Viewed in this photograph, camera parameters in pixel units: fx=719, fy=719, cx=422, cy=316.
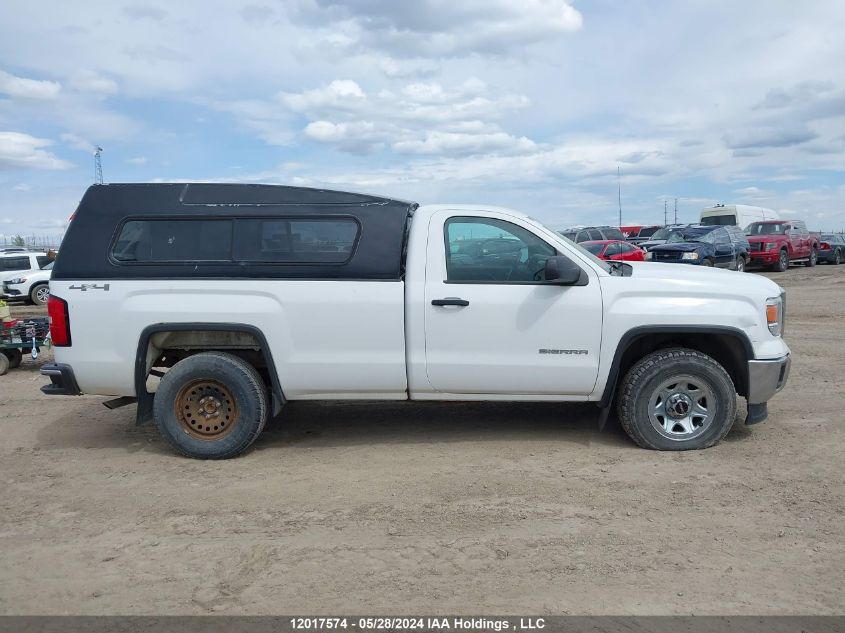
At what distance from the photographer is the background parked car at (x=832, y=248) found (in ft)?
102

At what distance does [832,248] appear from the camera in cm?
3156

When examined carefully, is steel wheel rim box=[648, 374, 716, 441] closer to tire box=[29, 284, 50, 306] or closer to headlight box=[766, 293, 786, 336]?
headlight box=[766, 293, 786, 336]

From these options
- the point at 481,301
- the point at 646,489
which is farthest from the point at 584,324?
the point at 646,489

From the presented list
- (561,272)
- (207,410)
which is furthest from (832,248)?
(207,410)

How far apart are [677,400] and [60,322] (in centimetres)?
475

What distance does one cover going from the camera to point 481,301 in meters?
5.39

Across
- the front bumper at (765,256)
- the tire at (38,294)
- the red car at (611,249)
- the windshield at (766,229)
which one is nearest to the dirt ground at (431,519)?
the red car at (611,249)

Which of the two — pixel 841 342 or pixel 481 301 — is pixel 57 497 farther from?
pixel 841 342

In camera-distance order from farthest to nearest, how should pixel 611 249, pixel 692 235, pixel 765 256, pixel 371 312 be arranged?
pixel 765 256, pixel 692 235, pixel 611 249, pixel 371 312

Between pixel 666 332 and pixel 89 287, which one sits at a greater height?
pixel 89 287

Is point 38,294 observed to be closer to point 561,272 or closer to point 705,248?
point 705,248

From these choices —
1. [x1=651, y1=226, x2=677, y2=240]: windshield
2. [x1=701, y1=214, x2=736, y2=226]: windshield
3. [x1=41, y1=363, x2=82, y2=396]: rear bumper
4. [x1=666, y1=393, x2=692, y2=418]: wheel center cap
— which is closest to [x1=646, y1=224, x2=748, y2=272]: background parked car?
[x1=651, y1=226, x2=677, y2=240]: windshield

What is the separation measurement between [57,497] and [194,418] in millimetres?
1109

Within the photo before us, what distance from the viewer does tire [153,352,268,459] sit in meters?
5.54
